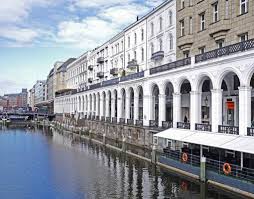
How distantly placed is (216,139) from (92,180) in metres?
10.6

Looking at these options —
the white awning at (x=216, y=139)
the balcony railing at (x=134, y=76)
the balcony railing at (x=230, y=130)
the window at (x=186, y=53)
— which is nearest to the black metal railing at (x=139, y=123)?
the balcony railing at (x=134, y=76)

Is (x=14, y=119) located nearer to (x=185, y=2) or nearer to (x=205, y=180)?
(x=185, y=2)

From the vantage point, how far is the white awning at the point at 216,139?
25087 mm

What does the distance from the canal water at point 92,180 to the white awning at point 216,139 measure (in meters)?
3.13

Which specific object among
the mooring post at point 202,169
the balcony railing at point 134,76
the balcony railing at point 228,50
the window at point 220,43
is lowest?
the mooring post at point 202,169

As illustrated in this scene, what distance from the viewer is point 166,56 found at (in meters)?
50.1

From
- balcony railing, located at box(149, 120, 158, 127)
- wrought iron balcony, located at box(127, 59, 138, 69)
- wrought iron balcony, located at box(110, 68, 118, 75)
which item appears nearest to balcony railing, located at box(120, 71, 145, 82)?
wrought iron balcony, located at box(127, 59, 138, 69)

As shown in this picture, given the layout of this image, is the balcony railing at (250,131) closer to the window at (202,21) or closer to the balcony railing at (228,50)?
the balcony railing at (228,50)

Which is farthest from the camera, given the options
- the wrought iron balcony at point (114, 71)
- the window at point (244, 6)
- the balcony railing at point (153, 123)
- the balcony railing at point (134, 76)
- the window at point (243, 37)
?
the wrought iron balcony at point (114, 71)

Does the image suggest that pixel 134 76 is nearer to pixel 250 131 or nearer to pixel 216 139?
pixel 216 139

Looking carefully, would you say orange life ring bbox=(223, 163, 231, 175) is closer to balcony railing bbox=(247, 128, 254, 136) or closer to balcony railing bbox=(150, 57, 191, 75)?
balcony railing bbox=(247, 128, 254, 136)

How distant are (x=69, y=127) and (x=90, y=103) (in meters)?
11.8

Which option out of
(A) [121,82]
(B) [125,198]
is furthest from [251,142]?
(A) [121,82]

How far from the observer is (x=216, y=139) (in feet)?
94.9
